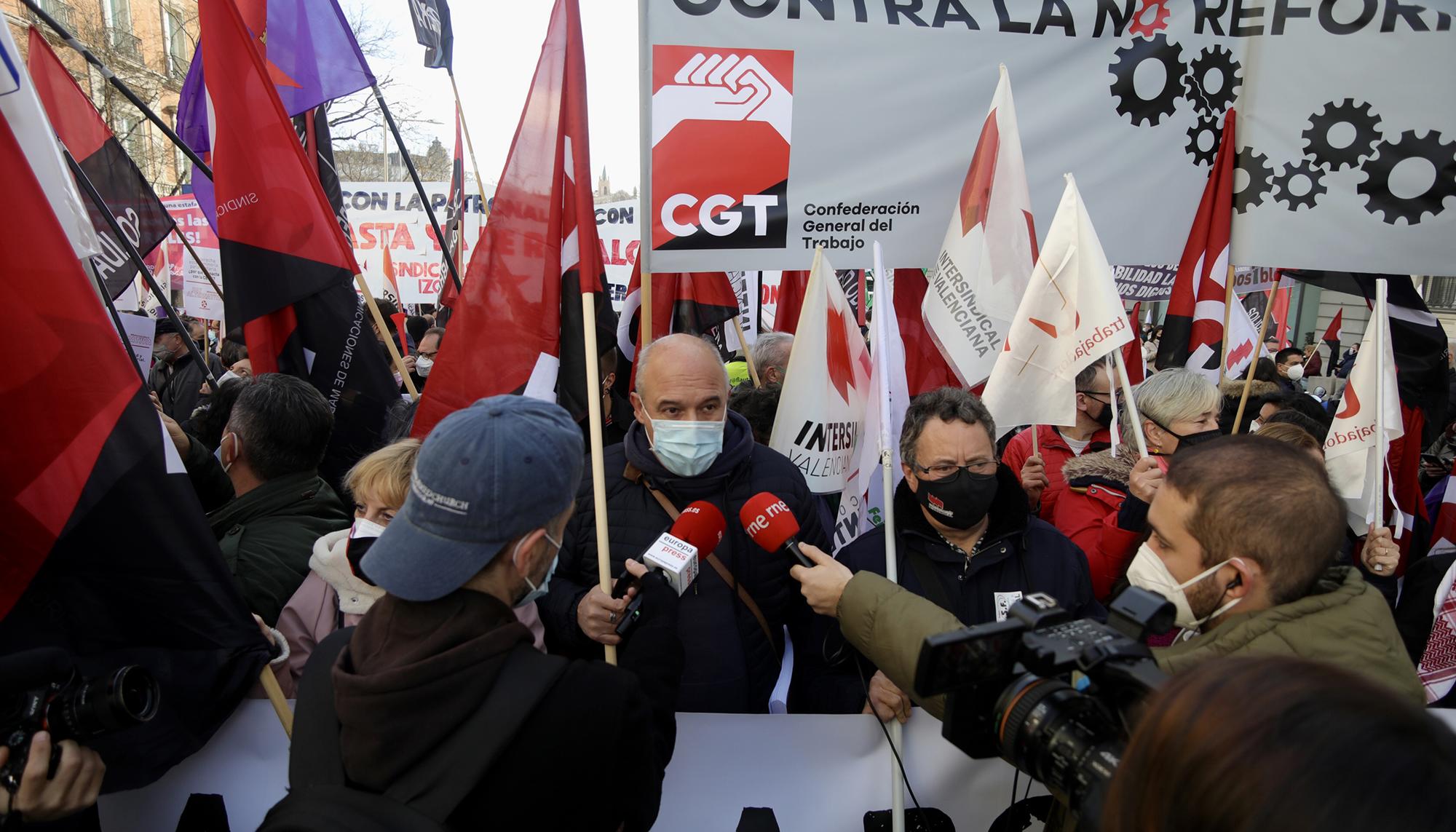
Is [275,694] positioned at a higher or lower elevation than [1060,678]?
lower

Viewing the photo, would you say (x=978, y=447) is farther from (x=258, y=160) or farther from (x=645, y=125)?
(x=258, y=160)

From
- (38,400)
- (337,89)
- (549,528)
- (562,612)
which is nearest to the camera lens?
(549,528)

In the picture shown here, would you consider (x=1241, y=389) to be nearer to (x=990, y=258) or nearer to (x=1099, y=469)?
(x=1099, y=469)

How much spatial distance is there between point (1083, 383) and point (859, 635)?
2724 mm

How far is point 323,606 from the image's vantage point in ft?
8.18

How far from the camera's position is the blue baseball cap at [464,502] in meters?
1.44

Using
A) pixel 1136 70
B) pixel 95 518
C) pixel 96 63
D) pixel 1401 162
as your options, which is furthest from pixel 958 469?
pixel 96 63

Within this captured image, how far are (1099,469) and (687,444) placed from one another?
186 cm

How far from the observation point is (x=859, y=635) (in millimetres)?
2100

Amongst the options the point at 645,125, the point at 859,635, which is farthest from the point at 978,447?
the point at 645,125

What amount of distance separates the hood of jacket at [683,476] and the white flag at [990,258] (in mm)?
1187

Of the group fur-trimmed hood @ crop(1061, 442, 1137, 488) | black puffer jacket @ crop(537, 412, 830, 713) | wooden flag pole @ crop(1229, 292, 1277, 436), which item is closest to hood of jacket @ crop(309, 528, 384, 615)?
black puffer jacket @ crop(537, 412, 830, 713)

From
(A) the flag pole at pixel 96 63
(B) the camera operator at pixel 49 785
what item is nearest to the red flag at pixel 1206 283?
(B) the camera operator at pixel 49 785

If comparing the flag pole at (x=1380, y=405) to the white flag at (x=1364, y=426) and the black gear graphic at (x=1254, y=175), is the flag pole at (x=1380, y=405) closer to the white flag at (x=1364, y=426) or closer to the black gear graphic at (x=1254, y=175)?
the white flag at (x=1364, y=426)
